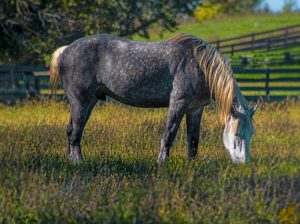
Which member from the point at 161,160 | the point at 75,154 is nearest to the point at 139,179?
the point at 161,160

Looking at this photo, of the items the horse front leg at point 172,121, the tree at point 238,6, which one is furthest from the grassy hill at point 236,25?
the horse front leg at point 172,121

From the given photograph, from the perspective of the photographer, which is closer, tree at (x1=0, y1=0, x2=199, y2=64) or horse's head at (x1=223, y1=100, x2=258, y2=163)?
horse's head at (x1=223, y1=100, x2=258, y2=163)

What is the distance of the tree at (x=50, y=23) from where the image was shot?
22.1m

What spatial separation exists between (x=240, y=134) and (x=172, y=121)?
3.11 ft

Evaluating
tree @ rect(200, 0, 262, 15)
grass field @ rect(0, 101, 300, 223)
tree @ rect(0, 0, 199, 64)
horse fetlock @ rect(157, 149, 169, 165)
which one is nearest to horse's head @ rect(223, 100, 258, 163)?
grass field @ rect(0, 101, 300, 223)

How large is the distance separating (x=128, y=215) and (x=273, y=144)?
17.4 feet

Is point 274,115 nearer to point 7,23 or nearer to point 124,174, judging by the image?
point 124,174

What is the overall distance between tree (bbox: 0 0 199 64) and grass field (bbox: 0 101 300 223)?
904cm

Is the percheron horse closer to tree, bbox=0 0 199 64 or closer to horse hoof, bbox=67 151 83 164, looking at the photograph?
horse hoof, bbox=67 151 83 164

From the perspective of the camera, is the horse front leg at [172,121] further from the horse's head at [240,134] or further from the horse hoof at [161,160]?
the horse's head at [240,134]

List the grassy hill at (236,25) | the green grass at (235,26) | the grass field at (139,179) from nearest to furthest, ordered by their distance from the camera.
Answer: the grass field at (139,179) < the green grass at (235,26) < the grassy hill at (236,25)

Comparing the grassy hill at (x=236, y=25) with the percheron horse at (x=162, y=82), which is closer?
the percheron horse at (x=162, y=82)

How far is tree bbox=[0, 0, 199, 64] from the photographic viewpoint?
72.6 ft

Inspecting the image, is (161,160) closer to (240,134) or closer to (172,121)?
(172,121)
